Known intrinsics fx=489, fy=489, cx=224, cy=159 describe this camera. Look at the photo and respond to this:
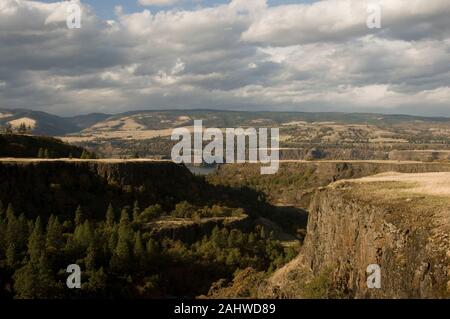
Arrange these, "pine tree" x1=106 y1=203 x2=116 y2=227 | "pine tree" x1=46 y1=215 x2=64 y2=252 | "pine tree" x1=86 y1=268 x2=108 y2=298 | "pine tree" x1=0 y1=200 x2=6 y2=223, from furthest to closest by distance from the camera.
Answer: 1. "pine tree" x1=106 y1=203 x2=116 y2=227
2. "pine tree" x1=0 y1=200 x2=6 y2=223
3. "pine tree" x1=46 y1=215 x2=64 y2=252
4. "pine tree" x1=86 y1=268 x2=108 y2=298

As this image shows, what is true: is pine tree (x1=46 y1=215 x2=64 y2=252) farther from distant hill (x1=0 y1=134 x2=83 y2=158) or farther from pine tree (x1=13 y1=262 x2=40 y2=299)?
distant hill (x1=0 y1=134 x2=83 y2=158)

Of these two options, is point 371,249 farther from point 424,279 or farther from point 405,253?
point 424,279

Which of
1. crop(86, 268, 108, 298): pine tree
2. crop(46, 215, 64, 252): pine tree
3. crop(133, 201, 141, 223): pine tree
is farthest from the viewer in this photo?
crop(133, 201, 141, 223): pine tree

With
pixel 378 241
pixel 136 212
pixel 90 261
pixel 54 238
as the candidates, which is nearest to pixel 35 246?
pixel 54 238

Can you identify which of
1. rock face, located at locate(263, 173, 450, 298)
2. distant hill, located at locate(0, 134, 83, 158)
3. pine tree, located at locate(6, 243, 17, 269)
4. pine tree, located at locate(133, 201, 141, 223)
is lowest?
pine tree, located at locate(6, 243, 17, 269)

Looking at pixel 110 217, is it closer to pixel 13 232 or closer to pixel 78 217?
pixel 78 217

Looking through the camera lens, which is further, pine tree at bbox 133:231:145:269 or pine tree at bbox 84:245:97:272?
pine tree at bbox 133:231:145:269

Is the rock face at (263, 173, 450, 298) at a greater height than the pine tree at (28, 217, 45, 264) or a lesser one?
greater

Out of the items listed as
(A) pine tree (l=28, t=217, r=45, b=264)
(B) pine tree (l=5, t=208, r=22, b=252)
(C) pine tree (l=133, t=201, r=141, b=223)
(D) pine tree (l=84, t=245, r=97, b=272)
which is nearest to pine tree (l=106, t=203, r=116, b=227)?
(C) pine tree (l=133, t=201, r=141, b=223)
